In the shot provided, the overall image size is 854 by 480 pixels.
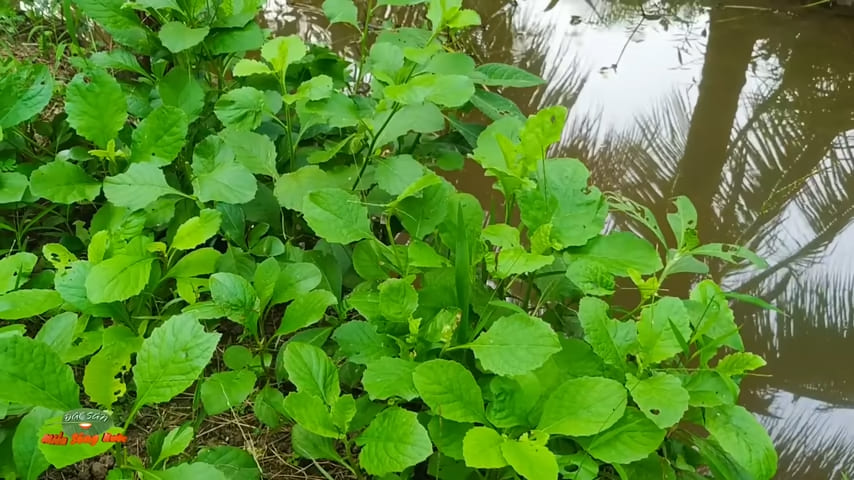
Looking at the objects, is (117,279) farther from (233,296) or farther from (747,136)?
(747,136)

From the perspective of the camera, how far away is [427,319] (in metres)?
1.00

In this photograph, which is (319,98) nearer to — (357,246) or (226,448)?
(357,246)

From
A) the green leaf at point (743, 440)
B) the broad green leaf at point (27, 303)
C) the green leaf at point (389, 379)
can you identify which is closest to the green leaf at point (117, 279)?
the broad green leaf at point (27, 303)

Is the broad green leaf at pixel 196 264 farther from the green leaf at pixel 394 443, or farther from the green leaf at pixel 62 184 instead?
the green leaf at pixel 394 443

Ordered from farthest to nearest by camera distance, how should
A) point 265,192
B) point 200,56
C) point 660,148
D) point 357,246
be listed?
point 660,148, point 200,56, point 265,192, point 357,246

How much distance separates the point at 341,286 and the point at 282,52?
1.38 ft

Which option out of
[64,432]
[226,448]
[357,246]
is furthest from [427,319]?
[64,432]

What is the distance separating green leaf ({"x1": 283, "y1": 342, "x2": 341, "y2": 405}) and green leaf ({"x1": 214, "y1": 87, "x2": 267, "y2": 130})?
46 centimetres

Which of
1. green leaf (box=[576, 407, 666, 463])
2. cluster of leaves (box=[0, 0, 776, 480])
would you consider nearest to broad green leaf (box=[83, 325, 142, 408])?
cluster of leaves (box=[0, 0, 776, 480])

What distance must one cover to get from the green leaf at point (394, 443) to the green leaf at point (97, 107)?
2.47ft

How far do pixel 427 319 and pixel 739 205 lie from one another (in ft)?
3.65

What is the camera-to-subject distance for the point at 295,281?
41.5 inches

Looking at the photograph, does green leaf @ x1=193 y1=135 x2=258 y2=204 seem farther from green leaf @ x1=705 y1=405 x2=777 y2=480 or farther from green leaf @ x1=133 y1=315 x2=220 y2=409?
green leaf @ x1=705 y1=405 x2=777 y2=480

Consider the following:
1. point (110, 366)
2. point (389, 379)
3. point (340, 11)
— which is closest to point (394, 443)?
point (389, 379)
